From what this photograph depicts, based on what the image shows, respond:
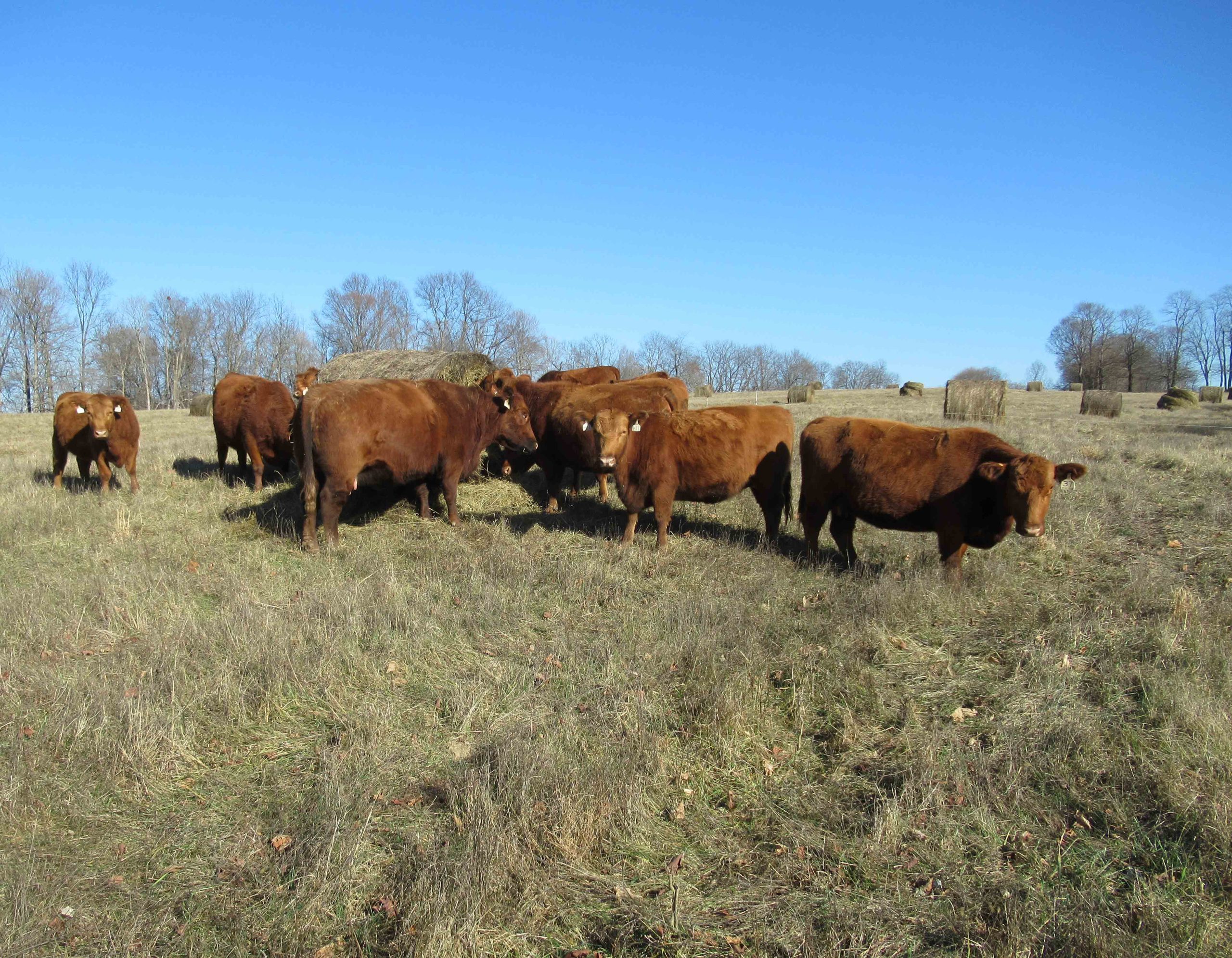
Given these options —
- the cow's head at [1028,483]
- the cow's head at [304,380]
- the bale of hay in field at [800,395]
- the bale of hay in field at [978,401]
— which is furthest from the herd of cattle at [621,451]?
the bale of hay in field at [800,395]

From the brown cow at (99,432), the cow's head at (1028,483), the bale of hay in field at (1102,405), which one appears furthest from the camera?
the bale of hay in field at (1102,405)

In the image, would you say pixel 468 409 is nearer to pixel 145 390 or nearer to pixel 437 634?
pixel 437 634

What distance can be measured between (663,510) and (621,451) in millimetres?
907

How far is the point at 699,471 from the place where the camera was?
9.51 metres

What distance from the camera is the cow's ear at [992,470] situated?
7137 mm

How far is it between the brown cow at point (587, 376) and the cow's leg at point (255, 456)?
5.73 meters

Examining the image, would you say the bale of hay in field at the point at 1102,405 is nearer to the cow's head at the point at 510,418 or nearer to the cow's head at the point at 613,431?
the cow's head at the point at 510,418

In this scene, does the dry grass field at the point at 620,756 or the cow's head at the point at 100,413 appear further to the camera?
the cow's head at the point at 100,413

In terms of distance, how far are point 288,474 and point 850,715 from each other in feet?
37.4

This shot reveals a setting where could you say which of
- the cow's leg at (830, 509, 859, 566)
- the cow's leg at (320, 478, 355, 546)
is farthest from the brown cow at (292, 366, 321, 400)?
the cow's leg at (830, 509, 859, 566)

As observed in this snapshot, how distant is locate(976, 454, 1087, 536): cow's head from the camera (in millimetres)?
6879

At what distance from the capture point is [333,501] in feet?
30.2

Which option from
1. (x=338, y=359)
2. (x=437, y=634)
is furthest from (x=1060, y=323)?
(x=437, y=634)

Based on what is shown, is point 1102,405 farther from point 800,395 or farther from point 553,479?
point 553,479
